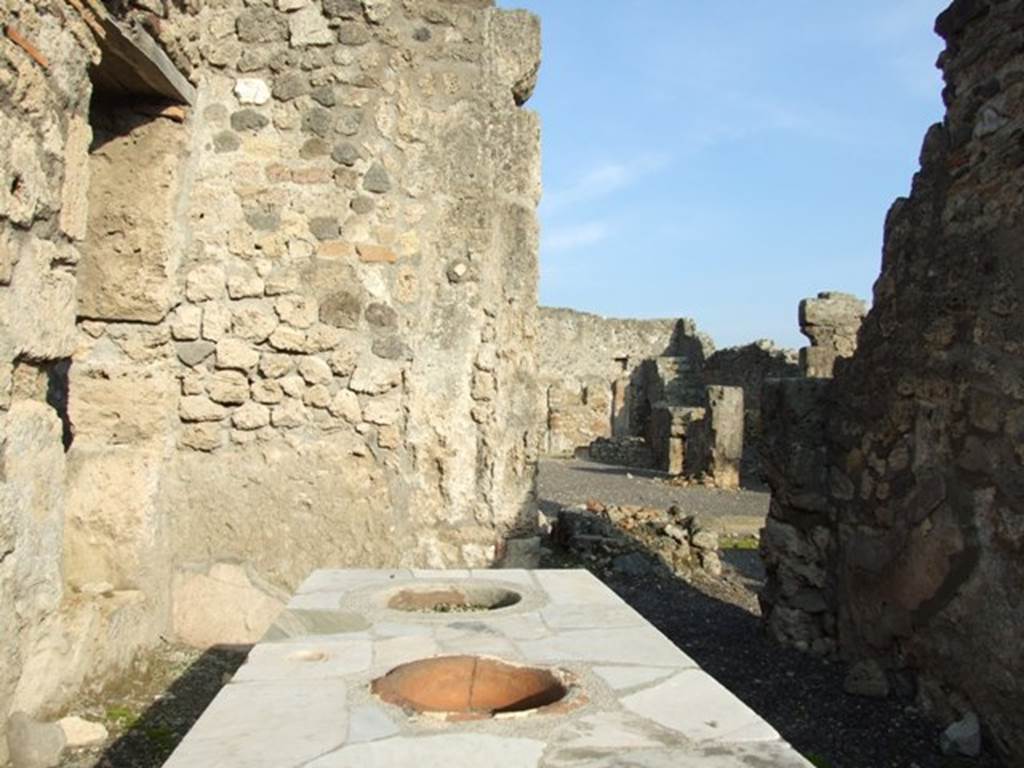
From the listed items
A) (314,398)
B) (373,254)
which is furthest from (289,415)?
(373,254)

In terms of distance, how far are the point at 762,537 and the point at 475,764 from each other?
3757 millimetres

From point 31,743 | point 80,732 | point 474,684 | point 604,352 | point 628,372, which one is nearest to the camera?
point 474,684

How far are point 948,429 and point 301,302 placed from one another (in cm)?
284

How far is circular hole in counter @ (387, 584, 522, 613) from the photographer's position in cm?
303

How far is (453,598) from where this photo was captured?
10.2ft

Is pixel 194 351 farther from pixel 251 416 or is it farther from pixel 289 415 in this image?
pixel 289 415

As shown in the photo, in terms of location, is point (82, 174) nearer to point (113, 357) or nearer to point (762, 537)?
point (113, 357)

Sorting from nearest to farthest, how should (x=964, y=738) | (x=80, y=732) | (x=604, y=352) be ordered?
(x=80, y=732) → (x=964, y=738) → (x=604, y=352)

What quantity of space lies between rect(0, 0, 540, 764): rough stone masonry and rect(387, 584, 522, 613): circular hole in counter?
1137mm

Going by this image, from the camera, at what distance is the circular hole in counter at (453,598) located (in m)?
3.03

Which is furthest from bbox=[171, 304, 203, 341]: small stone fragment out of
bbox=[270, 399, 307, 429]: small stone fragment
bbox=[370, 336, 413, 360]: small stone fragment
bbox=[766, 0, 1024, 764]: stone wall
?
bbox=[766, 0, 1024, 764]: stone wall

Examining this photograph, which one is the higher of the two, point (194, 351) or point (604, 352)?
point (604, 352)

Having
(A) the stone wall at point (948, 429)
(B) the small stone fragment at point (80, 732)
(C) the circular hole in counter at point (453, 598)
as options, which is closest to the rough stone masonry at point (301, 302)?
(B) the small stone fragment at point (80, 732)

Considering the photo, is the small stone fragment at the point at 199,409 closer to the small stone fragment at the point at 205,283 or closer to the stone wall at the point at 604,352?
the small stone fragment at the point at 205,283
